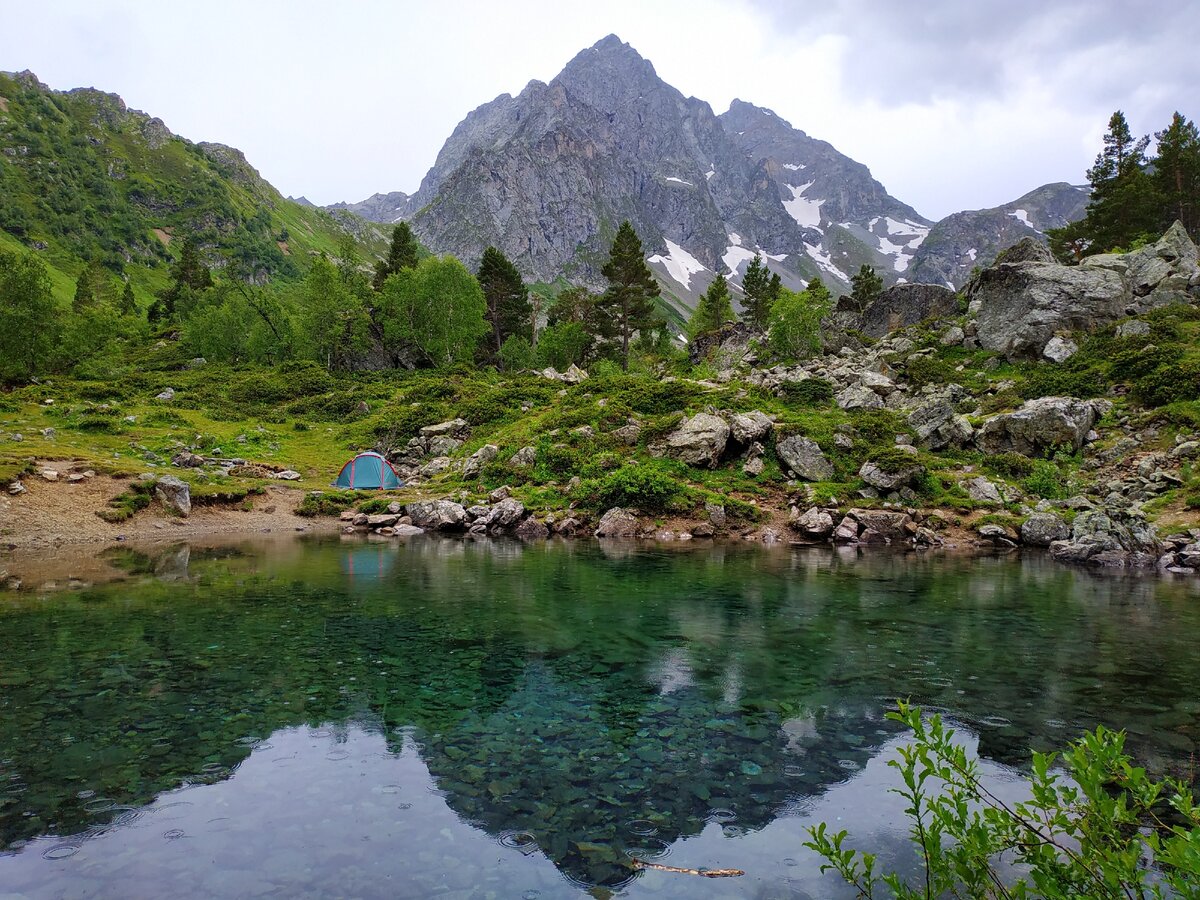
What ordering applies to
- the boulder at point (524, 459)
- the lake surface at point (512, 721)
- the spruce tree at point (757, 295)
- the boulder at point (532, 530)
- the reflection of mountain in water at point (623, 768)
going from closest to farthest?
1. the lake surface at point (512, 721)
2. the reflection of mountain in water at point (623, 768)
3. the boulder at point (532, 530)
4. the boulder at point (524, 459)
5. the spruce tree at point (757, 295)

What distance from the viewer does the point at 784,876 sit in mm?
7008

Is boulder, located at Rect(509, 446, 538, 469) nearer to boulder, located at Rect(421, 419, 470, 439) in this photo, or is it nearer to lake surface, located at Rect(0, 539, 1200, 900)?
boulder, located at Rect(421, 419, 470, 439)

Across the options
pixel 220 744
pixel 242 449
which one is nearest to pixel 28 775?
pixel 220 744

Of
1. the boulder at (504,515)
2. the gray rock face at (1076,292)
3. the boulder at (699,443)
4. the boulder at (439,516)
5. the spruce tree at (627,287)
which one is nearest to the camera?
the boulder at (504,515)

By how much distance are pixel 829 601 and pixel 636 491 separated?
784 inches

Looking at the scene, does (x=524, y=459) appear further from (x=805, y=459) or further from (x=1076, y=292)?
(x=1076, y=292)

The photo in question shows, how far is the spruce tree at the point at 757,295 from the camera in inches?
3841

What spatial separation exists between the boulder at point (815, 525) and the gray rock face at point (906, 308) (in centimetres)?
4076

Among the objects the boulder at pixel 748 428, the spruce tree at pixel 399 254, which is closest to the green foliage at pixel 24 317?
the spruce tree at pixel 399 254

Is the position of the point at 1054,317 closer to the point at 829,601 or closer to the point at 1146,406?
the point at 1146,406

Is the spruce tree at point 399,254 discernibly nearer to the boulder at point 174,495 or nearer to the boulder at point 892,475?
the boulder at point 174,495

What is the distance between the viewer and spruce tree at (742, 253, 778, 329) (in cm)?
9756

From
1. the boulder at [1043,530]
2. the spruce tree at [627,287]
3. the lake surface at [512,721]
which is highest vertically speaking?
the spruce tree at [627,287]

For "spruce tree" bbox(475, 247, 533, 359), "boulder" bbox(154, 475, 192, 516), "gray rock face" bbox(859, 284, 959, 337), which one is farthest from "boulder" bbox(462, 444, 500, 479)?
"gray rock face" bbox(859, 284, 959, 337)
